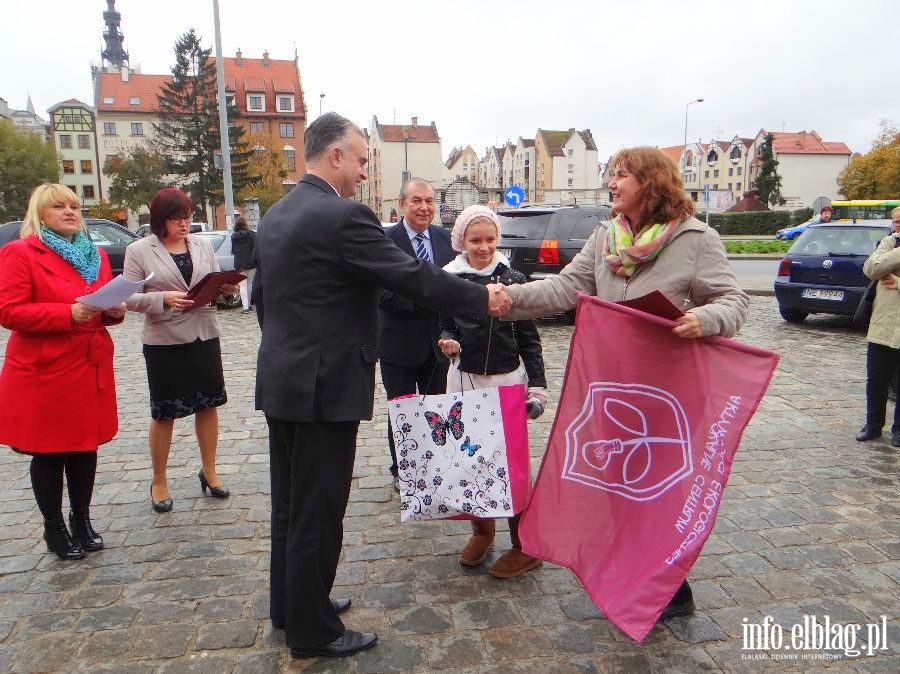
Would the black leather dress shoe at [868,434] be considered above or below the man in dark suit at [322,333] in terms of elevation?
below

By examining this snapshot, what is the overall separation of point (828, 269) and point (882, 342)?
225 inches

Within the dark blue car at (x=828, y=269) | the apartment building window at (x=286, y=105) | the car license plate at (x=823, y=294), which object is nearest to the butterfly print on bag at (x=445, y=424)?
the dark blue car at (x=828, y=269)

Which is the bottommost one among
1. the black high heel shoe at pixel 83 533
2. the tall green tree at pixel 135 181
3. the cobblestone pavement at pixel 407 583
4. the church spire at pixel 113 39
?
the cobblestone pavement at pixel 407 583

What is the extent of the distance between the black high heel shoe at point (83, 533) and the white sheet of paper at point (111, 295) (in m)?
1.21

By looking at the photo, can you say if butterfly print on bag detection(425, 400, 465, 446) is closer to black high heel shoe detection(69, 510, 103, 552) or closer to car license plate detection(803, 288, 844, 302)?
black high heel shoe detection(69, 510, 103, 552)

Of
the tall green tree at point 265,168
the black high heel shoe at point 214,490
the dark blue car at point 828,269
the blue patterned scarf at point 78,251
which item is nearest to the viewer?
the blue patterned scarf at point 78,251

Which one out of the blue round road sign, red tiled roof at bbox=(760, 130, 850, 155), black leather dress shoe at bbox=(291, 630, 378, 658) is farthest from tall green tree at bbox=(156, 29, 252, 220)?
red tiled roof at bbox=(760, 130, 850, 155)

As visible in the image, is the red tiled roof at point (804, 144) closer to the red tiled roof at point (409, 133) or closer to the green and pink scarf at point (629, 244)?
the red tiled roof at point (409, 133)

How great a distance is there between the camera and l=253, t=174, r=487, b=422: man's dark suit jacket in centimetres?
252

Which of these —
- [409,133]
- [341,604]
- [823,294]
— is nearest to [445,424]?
[341,604]

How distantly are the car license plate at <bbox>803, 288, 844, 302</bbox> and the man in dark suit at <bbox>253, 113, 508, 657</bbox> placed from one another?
9.47 m

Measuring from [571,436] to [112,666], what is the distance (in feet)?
6.97

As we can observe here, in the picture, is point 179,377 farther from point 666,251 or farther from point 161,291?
point 666,251

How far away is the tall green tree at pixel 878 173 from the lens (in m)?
46.2
